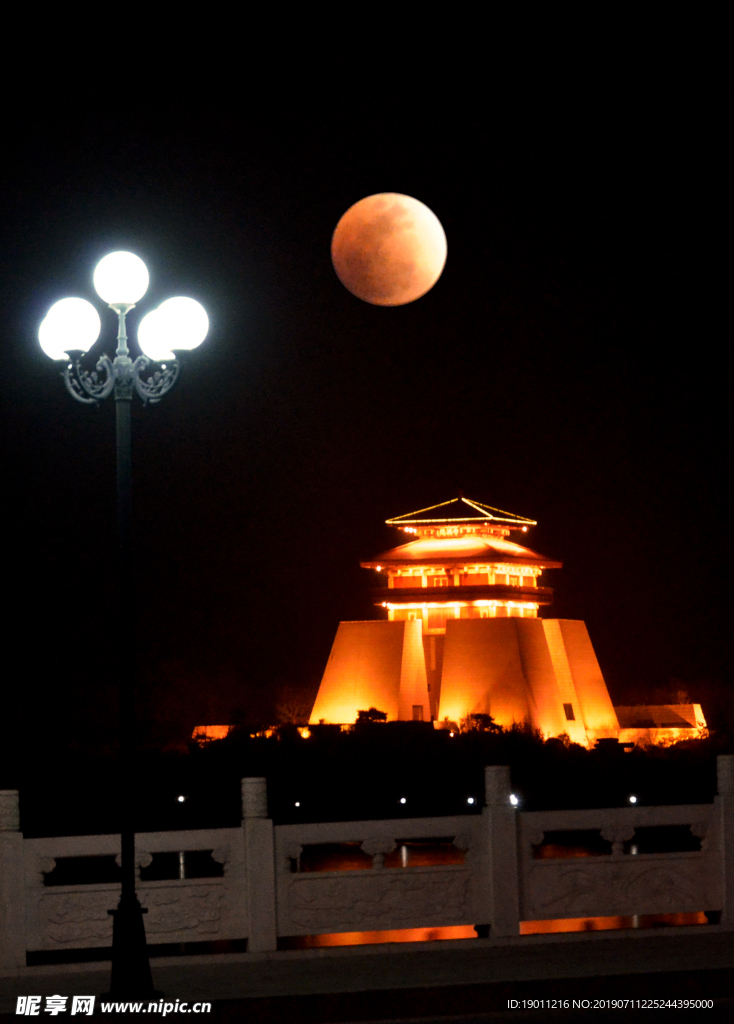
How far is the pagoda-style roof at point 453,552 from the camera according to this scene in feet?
121

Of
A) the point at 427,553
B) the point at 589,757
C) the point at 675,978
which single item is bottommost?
the point at 589,757

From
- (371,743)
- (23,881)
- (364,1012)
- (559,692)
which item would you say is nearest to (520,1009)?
(364,1012)

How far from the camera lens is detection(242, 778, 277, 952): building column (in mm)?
8047

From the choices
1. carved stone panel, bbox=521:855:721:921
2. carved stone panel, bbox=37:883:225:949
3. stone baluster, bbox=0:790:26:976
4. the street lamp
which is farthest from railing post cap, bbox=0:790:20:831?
carved stone panel, bbox=521:855:721:921

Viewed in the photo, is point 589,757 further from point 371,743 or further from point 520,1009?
point 520,1009

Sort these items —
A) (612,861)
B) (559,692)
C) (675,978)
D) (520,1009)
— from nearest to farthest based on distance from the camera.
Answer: (520,1009) → (675,978) → (612,861) → (559,692)

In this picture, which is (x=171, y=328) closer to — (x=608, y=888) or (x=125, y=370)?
(x=125, y=370)

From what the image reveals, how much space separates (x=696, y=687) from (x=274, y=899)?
42937 millimetres

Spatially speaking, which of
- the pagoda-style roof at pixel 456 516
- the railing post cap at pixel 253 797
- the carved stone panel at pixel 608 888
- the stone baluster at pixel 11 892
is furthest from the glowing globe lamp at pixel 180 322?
the pagoda-style roof at pixel 456 516

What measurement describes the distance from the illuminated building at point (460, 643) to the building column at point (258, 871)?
28.0 meters

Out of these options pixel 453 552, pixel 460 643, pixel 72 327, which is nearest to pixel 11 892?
pixel 72 327

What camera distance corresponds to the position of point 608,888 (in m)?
8.49

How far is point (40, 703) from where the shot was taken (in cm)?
4103

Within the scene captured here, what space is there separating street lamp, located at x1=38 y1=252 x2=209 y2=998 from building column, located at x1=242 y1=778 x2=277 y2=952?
978mm
